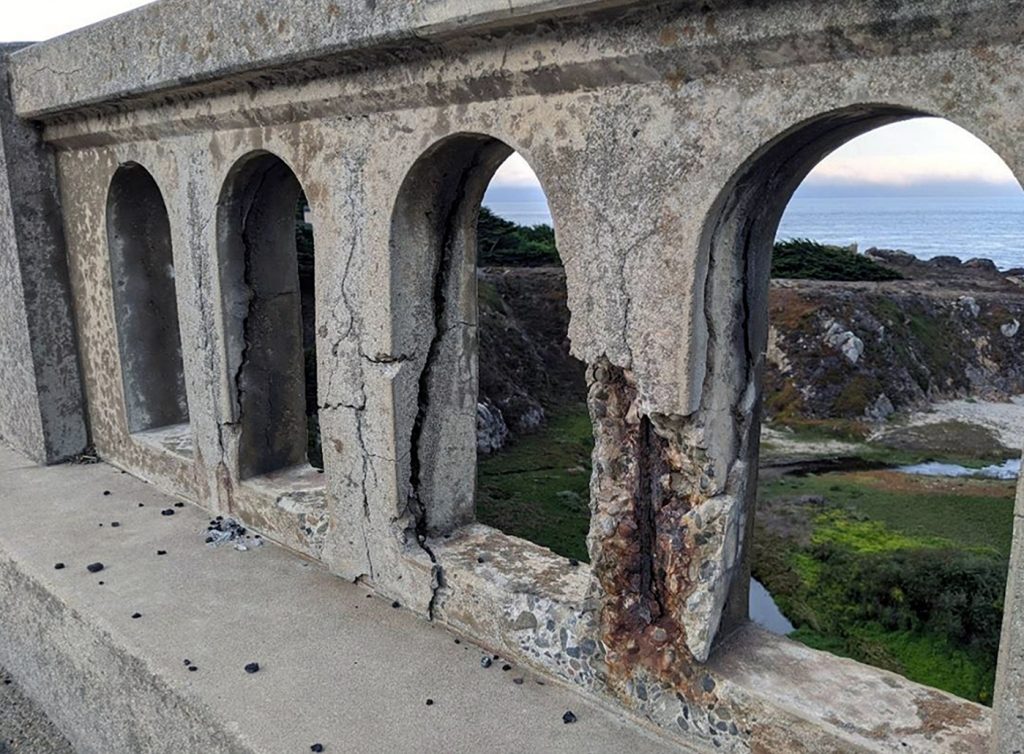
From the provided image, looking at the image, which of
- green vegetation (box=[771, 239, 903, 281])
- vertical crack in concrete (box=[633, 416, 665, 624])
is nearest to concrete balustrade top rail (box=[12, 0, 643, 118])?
vertical crack in concrete (box=[633, 416, 665, 624])

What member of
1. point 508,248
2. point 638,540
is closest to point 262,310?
point 638,540

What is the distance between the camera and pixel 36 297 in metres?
6.13

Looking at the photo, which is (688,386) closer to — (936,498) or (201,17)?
(201,17)

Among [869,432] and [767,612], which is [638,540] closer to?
[767,612]

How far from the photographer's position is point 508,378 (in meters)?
16.3

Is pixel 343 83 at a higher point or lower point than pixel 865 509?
higher

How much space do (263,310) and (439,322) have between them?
1.40m

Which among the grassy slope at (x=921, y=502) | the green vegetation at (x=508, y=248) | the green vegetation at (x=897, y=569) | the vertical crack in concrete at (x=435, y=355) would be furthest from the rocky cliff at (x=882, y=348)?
the vertical crack in concrete at (x=435, y=355)

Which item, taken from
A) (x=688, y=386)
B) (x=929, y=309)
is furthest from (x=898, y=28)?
(x=929, y=309)

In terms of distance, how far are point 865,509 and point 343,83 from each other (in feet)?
35.5

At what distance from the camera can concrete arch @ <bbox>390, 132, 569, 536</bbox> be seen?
3.88 metres

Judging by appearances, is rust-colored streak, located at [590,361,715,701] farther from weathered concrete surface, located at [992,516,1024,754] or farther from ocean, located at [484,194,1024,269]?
ocean, located at [484,194,1024,269]

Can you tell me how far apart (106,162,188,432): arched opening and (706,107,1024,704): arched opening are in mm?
4092

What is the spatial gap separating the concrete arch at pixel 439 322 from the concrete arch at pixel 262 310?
1195 millimetres
